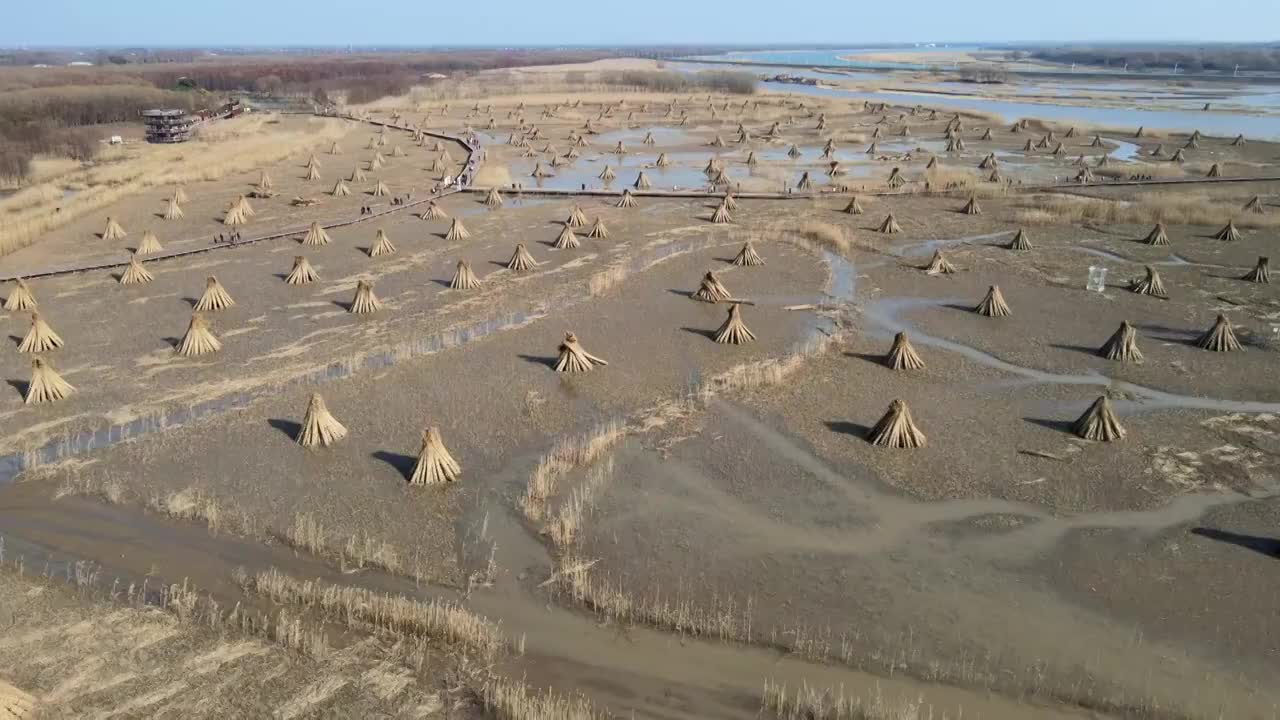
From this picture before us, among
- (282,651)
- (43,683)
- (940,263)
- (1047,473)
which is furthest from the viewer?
(940,263)

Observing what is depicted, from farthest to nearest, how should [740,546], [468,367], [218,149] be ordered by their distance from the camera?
1. [218,149]
2. [468,367]
3. [740,546]

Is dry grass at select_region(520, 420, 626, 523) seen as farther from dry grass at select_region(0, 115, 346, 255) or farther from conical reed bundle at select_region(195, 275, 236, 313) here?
dry grass at select_region(0, 115, 346, 255)

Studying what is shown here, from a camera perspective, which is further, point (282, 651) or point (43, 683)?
point (282, 651)

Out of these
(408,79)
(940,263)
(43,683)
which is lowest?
(43,683)

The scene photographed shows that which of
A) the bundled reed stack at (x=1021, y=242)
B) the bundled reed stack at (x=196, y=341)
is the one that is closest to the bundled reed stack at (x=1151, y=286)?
the bundled reed stack at (x=1021, y=242)

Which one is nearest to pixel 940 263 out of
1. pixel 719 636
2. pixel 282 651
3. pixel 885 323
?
pixel 885 323

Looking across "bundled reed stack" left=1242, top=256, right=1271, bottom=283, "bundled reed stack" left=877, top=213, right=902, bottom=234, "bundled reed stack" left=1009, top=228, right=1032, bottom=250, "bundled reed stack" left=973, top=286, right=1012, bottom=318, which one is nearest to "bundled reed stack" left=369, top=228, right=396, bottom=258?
"bundled reed stack" left=877, top=213, right=902, bottom=234

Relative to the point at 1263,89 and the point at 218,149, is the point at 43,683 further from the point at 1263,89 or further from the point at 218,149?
the point at 1263,89

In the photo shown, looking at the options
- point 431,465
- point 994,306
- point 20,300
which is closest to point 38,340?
point 20,300

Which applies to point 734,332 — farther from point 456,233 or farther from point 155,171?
point 155,171
